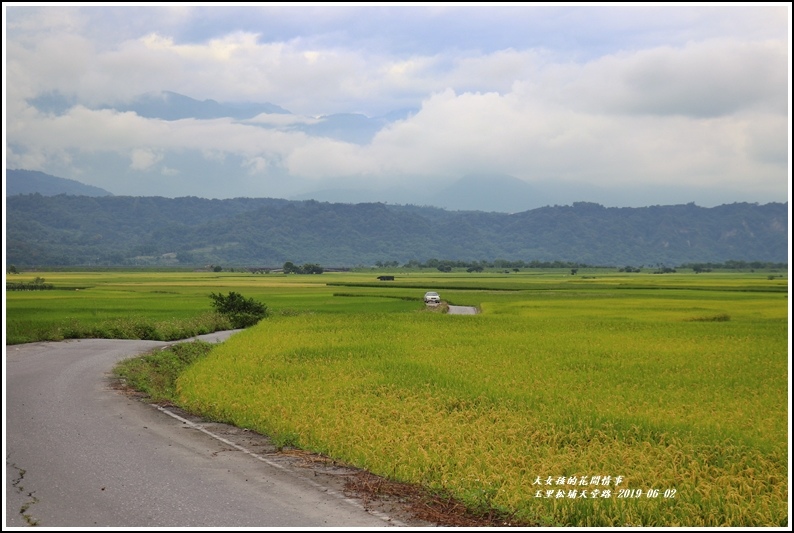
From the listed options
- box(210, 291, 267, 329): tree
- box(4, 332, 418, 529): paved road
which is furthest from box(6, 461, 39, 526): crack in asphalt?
box(210, 291, 267, 329): tree

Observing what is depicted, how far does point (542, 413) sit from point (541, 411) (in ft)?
0.96

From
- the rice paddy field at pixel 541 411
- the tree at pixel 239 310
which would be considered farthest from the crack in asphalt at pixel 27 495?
the tree at pixel 239 310

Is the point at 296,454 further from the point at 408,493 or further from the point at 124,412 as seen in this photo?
the point at 124,412

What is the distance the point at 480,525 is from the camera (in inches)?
370

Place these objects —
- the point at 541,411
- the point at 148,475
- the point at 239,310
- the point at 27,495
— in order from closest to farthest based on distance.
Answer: the point at 27,495, the point at 148,475, the point at 541,411, the point at 239,310

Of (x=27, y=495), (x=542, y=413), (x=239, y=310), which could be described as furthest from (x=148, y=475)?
(x=239, y=310)

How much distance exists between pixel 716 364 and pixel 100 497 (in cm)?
2060

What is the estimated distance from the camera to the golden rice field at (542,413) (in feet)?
33.4

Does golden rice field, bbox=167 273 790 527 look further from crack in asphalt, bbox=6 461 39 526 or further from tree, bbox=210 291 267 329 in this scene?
tree, bbox=210 291 267 329

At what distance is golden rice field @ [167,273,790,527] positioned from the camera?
10188 mm

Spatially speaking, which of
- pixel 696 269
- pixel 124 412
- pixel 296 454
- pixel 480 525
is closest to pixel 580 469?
pixel 480 525

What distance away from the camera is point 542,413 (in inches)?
Answer: 614

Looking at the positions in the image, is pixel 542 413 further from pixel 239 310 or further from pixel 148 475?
pixel 239 310

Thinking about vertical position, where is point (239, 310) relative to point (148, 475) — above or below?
below
